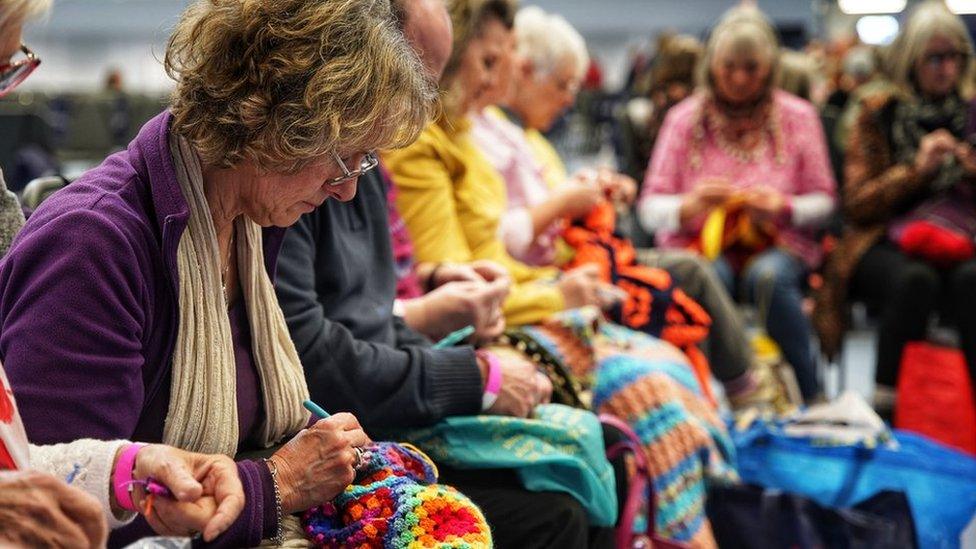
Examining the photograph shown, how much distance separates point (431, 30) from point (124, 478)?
1.00 metres

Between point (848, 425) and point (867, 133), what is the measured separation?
1572 millimetres

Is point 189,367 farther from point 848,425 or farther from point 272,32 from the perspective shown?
point 848,425

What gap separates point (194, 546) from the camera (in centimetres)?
122

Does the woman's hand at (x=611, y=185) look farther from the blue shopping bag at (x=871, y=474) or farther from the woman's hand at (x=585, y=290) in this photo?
the blue shopping bag at (x=871, y=474)

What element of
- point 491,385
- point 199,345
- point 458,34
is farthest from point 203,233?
point 458,34

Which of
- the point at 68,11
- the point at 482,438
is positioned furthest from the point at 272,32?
the point at 68,11

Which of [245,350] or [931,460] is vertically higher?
[245,350]

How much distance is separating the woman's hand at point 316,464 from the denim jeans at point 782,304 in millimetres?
2790

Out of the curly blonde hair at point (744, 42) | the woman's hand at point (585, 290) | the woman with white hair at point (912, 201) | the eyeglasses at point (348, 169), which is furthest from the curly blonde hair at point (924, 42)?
the eyeglasses at point (348, 169)

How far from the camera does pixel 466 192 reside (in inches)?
104

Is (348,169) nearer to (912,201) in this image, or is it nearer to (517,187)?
(517,187)

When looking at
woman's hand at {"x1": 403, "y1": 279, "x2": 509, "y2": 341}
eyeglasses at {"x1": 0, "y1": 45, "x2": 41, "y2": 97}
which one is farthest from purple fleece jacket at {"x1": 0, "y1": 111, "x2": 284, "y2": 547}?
woman's hand at {"x1": 403, "y1": 279, "x2": 509, "y2": 341}

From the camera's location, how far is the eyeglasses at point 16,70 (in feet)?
5.01

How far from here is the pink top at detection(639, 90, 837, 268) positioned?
13.3ft
